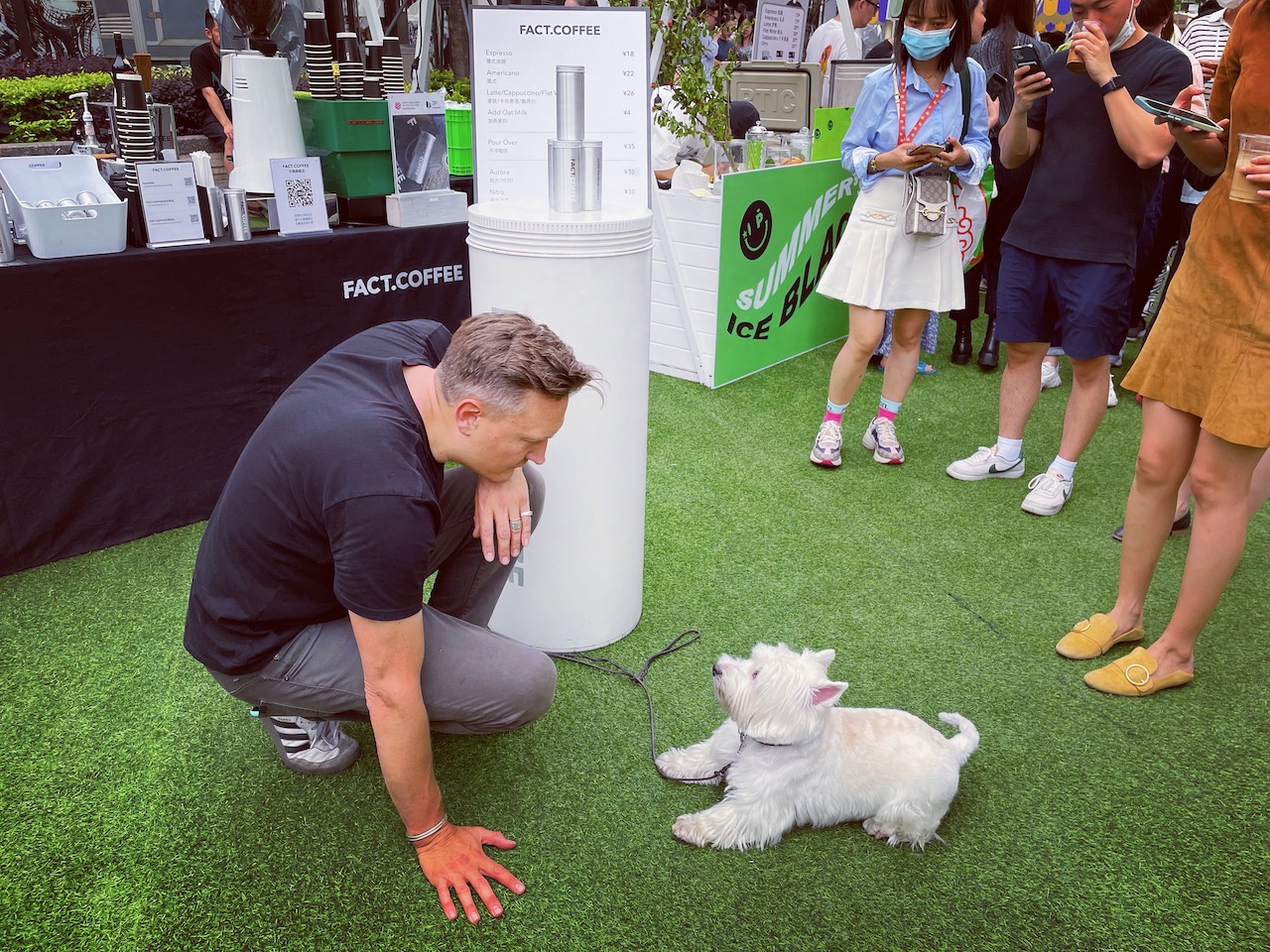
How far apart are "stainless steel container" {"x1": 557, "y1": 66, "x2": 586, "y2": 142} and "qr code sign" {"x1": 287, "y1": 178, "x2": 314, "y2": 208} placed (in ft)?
3.95

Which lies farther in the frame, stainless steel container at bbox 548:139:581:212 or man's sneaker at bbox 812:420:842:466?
man's sneaker at bbox 812:420:842:466

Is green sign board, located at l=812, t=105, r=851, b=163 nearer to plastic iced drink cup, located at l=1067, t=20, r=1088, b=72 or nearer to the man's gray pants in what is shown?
plastic iced drink cup, located at l=1067, t=20, r=1088, b=72

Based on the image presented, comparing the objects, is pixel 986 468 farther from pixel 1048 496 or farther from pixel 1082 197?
pixel 1082 197

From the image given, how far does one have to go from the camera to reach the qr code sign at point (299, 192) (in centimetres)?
273

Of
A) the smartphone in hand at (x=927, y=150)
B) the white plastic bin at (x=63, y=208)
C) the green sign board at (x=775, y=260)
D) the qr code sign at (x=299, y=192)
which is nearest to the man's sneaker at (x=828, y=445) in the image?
the green sign board at (x=775, y=260)

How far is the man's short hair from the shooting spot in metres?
1.31

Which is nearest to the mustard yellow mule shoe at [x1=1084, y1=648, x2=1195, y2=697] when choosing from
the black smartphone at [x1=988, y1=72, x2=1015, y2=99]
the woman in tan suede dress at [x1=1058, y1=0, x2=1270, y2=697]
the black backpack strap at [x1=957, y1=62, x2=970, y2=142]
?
the woman in tan suede dress at [x1=1058, y1=0, x2=1270, y2=697]

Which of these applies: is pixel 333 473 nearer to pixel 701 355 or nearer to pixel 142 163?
pixel 142 163

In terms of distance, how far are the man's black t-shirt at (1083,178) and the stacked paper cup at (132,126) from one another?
8.74ft

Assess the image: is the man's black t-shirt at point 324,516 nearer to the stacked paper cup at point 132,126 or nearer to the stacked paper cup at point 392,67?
the stacked paper cup at point 132,126

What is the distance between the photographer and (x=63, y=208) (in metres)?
2.31

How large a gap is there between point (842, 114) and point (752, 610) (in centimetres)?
290

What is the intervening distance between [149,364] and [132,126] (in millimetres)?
685

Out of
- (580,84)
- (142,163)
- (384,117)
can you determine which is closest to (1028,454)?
(580,84)
